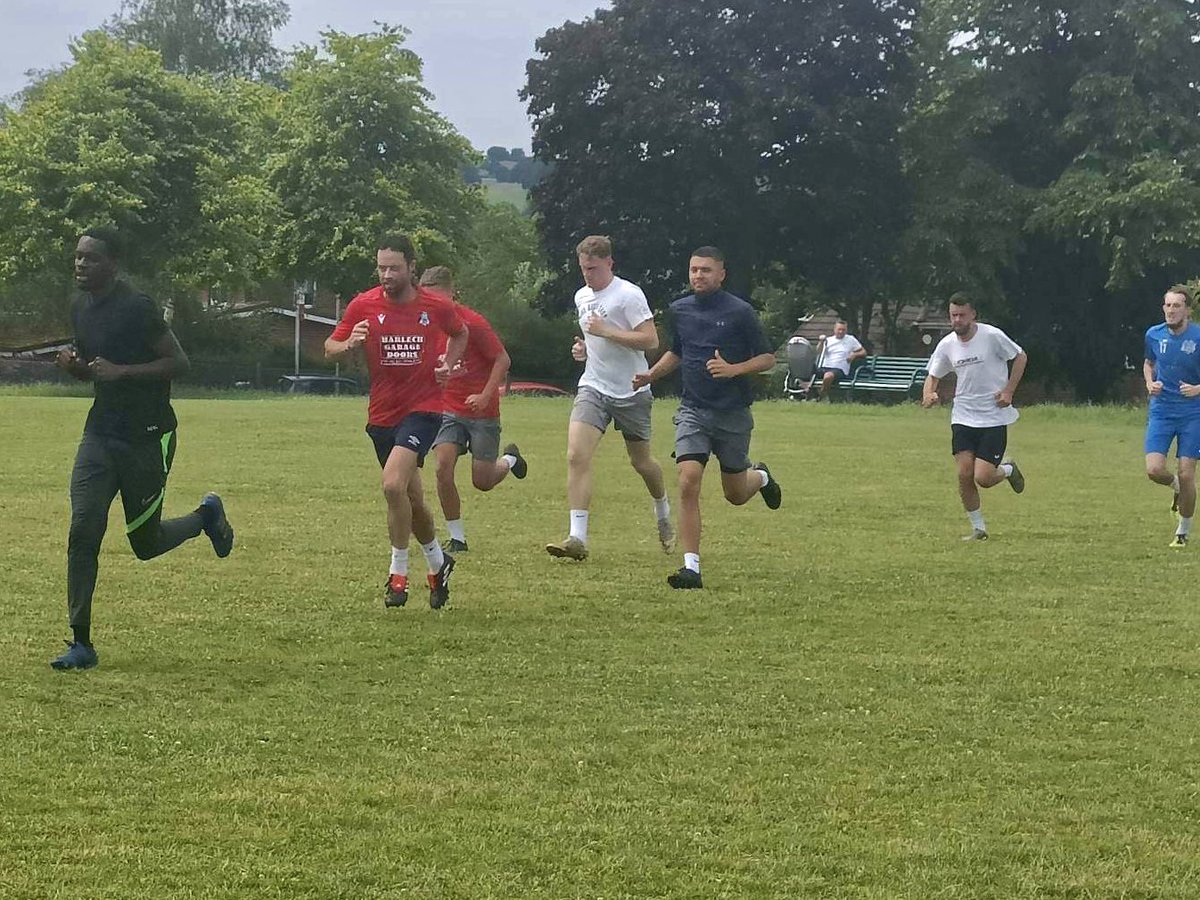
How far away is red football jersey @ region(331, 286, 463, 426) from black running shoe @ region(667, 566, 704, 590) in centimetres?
196

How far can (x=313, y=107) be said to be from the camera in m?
62.4

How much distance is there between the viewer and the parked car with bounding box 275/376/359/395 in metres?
60.4

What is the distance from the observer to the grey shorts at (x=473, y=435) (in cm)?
1259

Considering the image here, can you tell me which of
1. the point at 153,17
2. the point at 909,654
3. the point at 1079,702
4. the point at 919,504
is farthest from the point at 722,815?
the point at 153,17

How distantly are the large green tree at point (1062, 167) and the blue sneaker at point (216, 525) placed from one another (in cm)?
4241

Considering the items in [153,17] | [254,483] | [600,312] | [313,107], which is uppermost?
[153,17]

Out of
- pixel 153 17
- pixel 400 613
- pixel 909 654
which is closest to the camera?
pixel 909 654

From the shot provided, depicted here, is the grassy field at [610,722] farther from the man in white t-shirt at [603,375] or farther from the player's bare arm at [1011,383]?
the player's bare arm at [1011,383]

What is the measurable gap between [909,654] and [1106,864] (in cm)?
353

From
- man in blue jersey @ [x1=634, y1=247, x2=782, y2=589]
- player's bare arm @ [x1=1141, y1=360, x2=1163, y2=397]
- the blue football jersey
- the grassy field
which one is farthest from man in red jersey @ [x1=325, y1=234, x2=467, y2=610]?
the blue football jersey

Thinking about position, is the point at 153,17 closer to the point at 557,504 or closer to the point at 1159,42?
the point at 1159,42

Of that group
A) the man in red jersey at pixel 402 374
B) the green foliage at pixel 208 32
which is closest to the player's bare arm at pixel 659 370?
the man in red jersey at pixel 402 374

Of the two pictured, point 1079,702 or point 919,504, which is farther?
point 919,504

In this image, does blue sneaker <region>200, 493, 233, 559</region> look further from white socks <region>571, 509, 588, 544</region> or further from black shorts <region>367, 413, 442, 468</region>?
white socks <region>571, 509, 588, 544</region>
